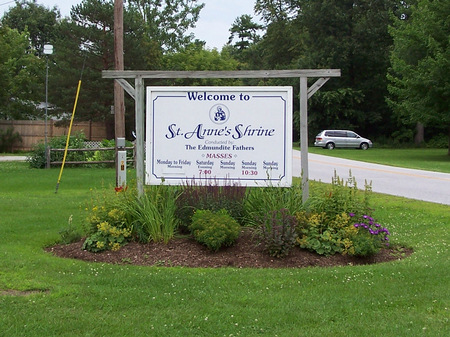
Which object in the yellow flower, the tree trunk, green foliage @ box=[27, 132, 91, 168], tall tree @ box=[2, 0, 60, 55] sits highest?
tall tree @ box=[2, 0, 60, 55]

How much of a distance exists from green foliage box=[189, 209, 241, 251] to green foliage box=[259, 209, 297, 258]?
40cm

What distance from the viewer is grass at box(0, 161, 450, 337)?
4.56 m

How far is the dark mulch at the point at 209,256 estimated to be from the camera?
6.72m

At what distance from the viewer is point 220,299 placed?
5273 millimetres

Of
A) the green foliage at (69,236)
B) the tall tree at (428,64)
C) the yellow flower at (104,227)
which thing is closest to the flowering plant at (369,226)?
the yellow flower at (104,227)

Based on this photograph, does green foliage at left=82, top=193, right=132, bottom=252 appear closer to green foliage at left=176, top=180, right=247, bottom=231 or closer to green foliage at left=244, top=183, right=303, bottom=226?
green foliage at left=176, top=180, right=247, bottom=231

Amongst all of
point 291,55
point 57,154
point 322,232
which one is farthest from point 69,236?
point 291,55

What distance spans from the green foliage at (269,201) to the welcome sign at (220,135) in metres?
0.14

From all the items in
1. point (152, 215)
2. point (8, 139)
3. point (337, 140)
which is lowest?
point (152, 215)

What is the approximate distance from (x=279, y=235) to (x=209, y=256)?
91cm

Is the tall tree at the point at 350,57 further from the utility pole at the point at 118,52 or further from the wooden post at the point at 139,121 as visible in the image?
the wooden post at the point at 139,121

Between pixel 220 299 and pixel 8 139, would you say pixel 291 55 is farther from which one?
pixel 220 299

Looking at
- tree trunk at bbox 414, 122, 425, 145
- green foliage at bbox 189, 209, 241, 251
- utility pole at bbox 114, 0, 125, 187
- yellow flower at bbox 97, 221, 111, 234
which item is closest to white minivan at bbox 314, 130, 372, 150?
tree trunk at bbox 414, 122, 425, 145

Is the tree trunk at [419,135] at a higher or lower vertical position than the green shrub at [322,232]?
higher
